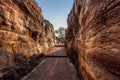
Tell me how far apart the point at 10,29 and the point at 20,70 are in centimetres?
186

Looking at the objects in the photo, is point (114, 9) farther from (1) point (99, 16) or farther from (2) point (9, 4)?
(2) point (9, 4)

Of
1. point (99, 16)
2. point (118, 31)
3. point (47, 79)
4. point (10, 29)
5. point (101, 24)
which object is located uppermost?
point (10, 29)

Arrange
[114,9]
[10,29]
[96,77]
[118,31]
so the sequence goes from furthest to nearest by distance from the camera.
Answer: [10,29] → [96,77] → [114,9] → [118,31]

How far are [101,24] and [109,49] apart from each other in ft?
1.87

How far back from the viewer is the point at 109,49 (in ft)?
6.03

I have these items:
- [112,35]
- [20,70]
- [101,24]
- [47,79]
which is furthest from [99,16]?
[20,70]

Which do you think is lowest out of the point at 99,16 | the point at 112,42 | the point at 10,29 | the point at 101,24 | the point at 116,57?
the point at 116,57

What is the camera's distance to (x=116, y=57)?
1646 mm

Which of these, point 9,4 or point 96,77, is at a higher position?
point 9,4

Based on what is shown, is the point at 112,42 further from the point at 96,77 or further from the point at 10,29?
the point at 10,29

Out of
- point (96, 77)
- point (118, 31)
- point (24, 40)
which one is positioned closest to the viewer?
point (118, 31)

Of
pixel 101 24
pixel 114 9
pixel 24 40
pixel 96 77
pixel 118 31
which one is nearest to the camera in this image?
pixel 118 31

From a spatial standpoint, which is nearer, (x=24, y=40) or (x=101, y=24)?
(x=101, y=24)

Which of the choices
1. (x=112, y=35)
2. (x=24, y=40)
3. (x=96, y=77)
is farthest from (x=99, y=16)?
(x=24, y=40)
